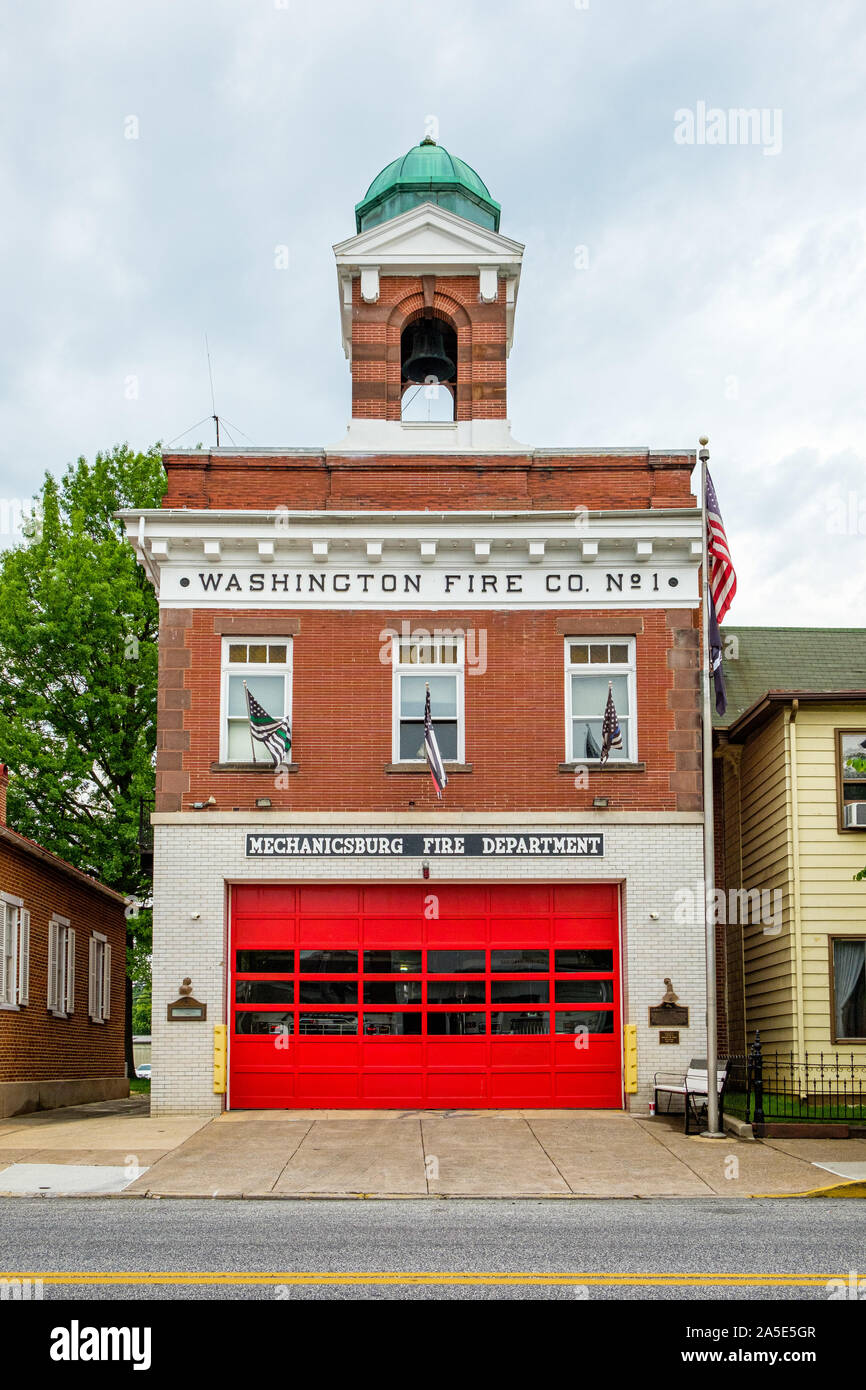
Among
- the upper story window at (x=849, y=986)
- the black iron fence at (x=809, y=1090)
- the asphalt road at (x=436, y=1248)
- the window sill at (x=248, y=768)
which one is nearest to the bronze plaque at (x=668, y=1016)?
the black iron fence at (x=809, y=1090)

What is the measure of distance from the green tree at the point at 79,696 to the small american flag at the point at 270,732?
13.2 meters

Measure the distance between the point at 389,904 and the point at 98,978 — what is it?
13105 mm

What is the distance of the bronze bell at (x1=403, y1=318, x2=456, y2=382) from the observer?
24953 millimetres

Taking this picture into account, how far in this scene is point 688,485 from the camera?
2269 centimetres

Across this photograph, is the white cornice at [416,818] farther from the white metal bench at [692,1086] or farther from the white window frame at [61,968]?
the white window frame at [61,968]

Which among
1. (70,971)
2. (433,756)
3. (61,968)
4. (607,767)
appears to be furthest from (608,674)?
A: (70,971)

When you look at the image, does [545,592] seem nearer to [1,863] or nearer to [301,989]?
[301,989]

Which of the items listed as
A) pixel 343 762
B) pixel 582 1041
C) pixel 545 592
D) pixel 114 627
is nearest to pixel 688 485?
pixel 545 592

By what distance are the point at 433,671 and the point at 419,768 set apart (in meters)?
1.51

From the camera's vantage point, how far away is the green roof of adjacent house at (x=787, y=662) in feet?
86.5

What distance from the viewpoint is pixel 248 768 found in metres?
21.7

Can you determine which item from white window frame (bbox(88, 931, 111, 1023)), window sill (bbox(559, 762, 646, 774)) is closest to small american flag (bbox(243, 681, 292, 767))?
window sill (bbox(559, 762, 646, 774))

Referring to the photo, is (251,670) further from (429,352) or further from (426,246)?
(426,246)

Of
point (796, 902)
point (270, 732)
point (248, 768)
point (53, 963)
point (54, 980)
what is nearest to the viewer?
point (270, 732)
